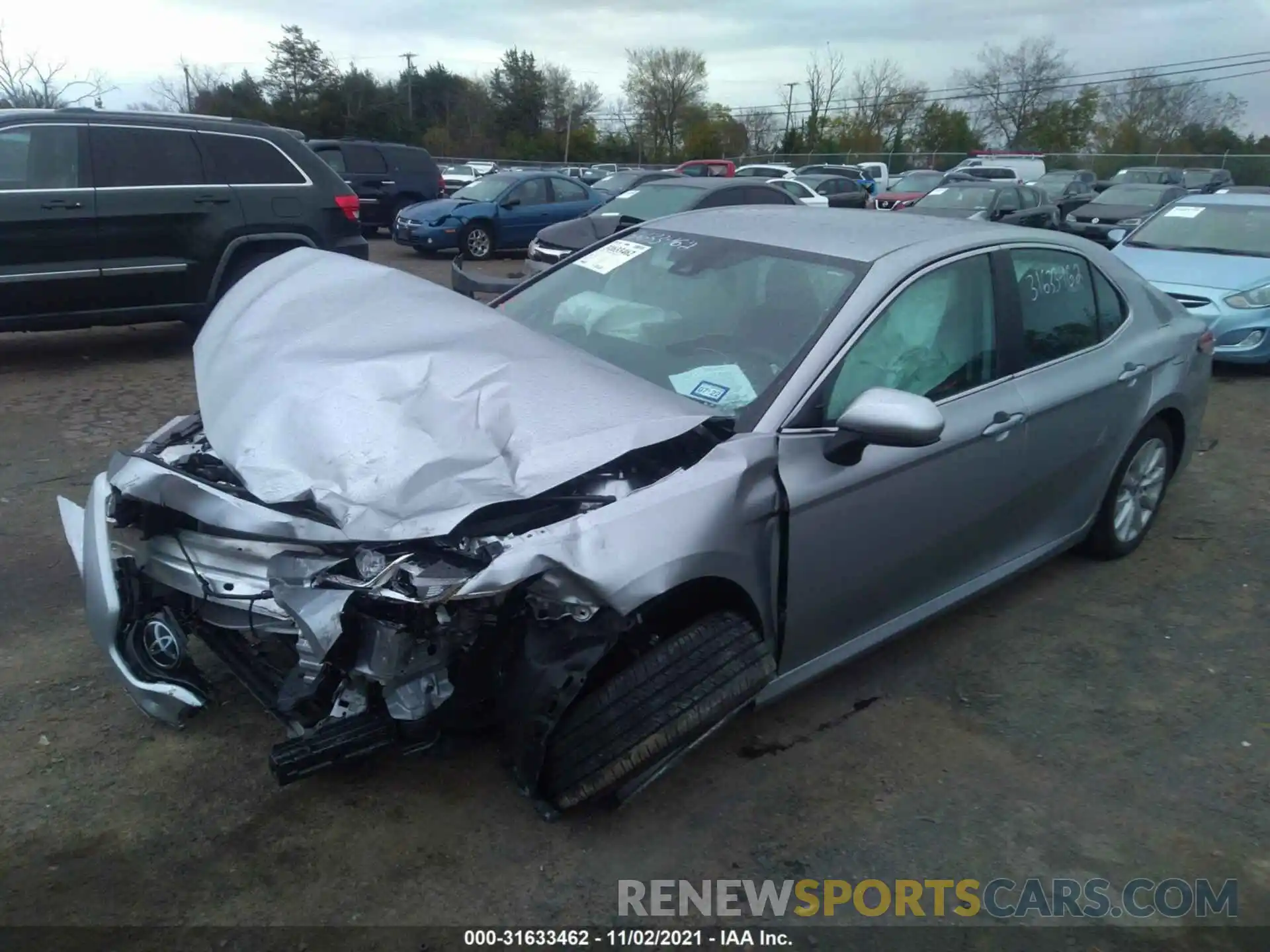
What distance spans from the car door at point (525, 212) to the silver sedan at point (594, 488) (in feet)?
40.3

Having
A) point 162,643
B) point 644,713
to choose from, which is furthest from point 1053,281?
point 162,643

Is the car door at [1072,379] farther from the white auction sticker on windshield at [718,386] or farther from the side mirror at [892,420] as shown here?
the white auction sticker on windshield at [718,386]

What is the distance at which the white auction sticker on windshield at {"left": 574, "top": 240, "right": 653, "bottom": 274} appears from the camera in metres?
4.11

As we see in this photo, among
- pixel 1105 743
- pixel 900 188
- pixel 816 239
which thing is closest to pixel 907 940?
pixel 1105 743

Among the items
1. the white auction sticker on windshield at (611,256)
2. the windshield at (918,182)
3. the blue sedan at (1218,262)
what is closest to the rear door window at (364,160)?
→ the blue sedan at (1218,262)

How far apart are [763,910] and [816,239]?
239 centimetres

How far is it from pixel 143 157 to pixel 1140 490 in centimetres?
752

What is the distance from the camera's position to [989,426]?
141 inches

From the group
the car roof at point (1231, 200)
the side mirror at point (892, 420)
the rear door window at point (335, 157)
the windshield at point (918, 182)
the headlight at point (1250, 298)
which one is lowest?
the headlight at point (1250, 298)

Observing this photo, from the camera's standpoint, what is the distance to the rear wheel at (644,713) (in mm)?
2645

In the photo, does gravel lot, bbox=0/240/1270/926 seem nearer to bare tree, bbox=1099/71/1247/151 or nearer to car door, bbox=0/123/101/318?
car door, bbox=0/123/101/318

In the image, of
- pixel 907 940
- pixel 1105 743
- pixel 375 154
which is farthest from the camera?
pixel 375 154

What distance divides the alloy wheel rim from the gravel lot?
1.72 feet

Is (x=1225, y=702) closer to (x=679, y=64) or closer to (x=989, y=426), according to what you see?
(x=989, y=426)
